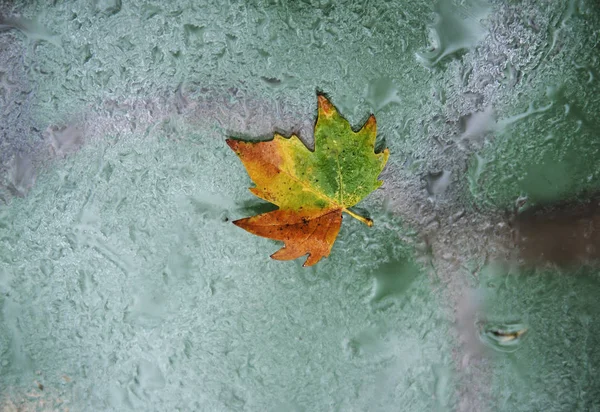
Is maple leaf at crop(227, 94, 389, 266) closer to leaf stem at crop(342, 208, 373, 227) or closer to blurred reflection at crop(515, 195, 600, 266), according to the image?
leaf stem at crop(342, 208, 373, 227)

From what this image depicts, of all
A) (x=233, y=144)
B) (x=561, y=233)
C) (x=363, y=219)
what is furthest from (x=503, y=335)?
(x=233, y=144)

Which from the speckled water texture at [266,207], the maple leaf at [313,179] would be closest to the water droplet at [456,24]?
the speckled water texture at [266,207]

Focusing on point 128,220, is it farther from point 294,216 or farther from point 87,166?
point 294,216

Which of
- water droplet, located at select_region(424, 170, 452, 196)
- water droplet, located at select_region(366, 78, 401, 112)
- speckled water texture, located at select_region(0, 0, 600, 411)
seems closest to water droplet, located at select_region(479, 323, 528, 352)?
speckled water texture, located at select_region(0, 0, 600, 411)

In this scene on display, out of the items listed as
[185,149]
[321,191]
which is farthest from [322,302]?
[185,149]

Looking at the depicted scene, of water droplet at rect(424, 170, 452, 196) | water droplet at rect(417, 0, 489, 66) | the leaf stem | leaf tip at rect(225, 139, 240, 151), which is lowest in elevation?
the leaf stem

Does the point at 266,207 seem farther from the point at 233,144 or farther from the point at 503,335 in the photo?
the point at 503,335
